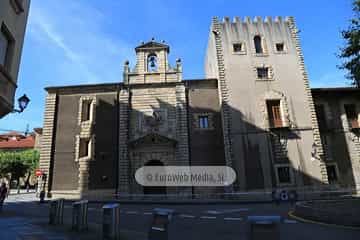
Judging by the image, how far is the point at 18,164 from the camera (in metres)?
34.7

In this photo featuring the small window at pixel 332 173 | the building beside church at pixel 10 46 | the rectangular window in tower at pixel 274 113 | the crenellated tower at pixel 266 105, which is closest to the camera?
the building beside church at pixel 10 46

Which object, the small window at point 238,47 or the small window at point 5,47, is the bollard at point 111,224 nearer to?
the small window at point 5,47

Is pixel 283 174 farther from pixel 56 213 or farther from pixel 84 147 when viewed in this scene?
pixel 84 147

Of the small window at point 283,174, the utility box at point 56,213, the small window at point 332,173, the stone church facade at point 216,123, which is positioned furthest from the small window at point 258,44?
the utility box at point 56,213

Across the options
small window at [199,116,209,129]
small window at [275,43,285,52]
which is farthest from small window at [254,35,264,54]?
small window at [199,116,209,129]

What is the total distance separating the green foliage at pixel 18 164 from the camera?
34125 millimetres

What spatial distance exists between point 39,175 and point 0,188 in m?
6.01

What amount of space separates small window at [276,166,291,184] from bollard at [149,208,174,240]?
1511cm

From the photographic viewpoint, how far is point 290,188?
692 inches

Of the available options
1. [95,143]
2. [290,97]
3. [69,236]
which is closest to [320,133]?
[290,97]

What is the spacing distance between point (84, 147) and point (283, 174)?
15.7 m

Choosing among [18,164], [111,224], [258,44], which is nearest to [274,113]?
[258,44]

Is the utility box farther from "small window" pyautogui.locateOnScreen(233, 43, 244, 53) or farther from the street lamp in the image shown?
"small window" pyautogui.locateOnScreen(233, 43, 244, 53)

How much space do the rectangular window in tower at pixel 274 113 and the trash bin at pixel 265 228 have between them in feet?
53.4
